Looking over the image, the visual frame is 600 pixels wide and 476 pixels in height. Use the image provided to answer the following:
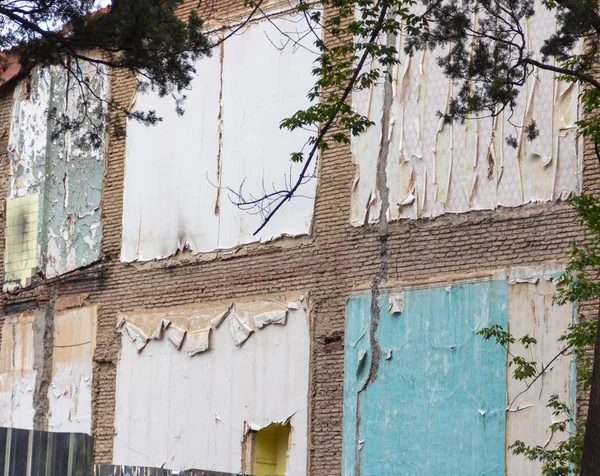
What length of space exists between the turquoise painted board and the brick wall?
26cm

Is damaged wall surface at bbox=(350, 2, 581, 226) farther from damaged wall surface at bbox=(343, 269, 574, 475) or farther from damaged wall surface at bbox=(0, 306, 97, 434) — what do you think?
damaged wall surface at bbox=(0, 306, 97, 434)

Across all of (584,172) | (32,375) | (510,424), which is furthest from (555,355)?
(32,375)

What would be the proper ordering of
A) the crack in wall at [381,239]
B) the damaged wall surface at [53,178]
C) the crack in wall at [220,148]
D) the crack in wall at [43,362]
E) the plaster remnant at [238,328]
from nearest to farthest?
1. the crack in wall at [381,239]
2. the plaster remnant at [238,328]
3. the crack in wall at [220,148]
4. the crack in wall at [43,362]
5. the damaged wall surface at [53,178]

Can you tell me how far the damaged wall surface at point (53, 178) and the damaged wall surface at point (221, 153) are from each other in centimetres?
81

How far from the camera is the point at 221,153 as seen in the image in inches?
674

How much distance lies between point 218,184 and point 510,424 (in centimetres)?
577

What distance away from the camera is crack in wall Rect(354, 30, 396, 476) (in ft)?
48.6

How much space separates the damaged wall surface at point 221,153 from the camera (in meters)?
16.4

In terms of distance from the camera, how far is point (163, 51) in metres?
11.3

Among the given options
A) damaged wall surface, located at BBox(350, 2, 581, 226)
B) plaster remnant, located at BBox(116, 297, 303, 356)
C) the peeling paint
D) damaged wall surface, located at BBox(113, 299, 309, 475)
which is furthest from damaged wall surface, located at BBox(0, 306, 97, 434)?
the peeling paint

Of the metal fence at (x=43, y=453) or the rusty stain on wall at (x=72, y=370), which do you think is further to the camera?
Answer: the rusty stain on wall at (x=72, y=370)

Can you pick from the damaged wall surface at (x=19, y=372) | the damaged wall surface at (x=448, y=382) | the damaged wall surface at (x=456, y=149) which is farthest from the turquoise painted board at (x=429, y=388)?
the damaged wall surface at (x=19, y=372)

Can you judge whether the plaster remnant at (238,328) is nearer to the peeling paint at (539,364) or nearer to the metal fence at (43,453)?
the peeling paint at (539,364)

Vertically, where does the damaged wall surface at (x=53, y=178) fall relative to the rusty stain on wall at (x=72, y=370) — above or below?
above
